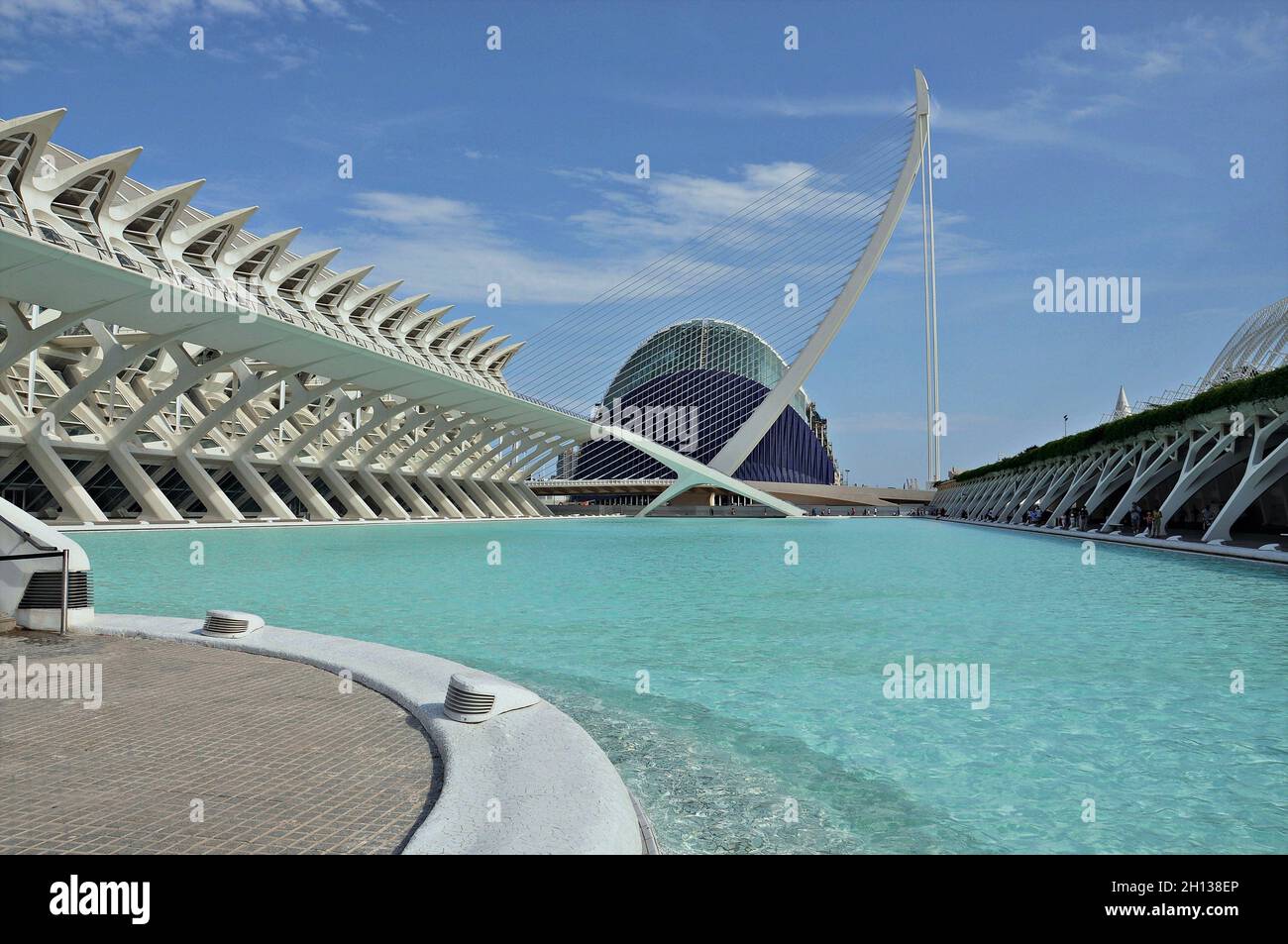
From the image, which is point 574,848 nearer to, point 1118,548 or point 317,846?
point 317,846

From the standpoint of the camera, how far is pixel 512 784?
2928 millimetres

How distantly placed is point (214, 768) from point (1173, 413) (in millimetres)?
23968

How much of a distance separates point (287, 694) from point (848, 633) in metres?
4.65

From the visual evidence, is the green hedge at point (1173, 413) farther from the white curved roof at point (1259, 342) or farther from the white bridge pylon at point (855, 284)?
the white curved roof at point (1259, 342)

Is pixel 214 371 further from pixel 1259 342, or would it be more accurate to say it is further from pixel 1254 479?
pixel 1259 342

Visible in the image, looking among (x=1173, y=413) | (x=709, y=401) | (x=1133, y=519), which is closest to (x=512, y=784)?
(x=1173, y=413)

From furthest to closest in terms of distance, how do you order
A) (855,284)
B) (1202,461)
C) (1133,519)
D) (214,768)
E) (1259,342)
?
1. (1259,342)
2. (855,284)
3. (1133,519)
4. (1202,461)
5. (214,768)

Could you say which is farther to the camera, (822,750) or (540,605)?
(540,605)

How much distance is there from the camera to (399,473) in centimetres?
4225

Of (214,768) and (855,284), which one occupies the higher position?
(855,284)

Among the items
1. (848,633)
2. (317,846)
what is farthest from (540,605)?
(317,846)

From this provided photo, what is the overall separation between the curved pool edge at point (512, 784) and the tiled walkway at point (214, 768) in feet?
0.36
